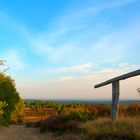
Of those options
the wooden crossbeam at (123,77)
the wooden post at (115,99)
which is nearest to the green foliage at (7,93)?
the wooden crossbeam at (123,77)

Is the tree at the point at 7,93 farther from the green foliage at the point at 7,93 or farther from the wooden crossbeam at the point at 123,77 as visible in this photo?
the wooden crossbeam at the point at 123,77

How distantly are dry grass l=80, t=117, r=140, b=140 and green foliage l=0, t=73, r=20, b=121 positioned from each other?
1014cm

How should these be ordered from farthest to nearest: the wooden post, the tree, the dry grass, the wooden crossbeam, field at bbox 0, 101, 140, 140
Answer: the tree
the wooden post
field at bbox 0, 101, 140, 140
the wooden crossbeam
the dry grass

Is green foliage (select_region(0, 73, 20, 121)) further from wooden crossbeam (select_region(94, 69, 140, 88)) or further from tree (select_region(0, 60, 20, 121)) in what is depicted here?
wooden crossbeam (select_region(94, 69, 140, 88))

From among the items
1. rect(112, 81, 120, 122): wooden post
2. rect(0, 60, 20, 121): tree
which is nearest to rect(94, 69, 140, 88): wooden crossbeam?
rect(112, 81, 120, 122): wooden post

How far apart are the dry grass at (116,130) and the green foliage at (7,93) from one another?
10.1 m

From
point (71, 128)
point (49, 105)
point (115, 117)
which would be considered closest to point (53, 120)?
point (71, 128)

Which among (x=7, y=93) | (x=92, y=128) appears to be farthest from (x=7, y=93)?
(x=92, y=128)

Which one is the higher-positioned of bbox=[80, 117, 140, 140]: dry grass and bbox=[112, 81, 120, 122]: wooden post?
bbox=[112, 81, 120, 122]: wooden post

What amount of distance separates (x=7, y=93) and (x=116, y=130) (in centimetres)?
1249

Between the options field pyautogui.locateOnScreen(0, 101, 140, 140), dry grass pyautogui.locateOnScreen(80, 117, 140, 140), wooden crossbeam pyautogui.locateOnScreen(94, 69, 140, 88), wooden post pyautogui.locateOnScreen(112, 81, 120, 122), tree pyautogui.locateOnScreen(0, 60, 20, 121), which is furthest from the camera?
tree pyautogui.locateOnScreen(0, 60, 20, 121)

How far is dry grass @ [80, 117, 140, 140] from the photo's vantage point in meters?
11.7

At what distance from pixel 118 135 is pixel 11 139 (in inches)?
225

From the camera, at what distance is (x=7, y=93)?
23.3 meters
